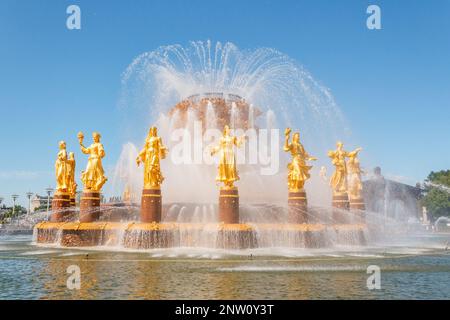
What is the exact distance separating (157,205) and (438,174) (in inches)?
3241

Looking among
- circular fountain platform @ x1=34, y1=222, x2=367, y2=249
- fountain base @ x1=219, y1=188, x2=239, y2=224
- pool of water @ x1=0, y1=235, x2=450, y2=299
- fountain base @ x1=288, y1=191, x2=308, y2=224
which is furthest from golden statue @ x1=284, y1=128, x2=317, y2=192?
pool of water @ x1=0, y1=235, x2=450, y2=299

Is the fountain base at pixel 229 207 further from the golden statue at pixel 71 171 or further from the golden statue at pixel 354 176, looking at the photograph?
the golden statue at pixel 354 176

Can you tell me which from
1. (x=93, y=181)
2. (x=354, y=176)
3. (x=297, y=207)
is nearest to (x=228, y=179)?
(x=297, y=207)

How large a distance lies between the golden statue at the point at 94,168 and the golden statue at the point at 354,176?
17.6 metres

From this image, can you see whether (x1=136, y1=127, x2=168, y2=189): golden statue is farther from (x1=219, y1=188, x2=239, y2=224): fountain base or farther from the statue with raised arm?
the statue with raised arm

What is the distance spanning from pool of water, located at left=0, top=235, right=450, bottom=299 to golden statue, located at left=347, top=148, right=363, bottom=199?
39.9 feet

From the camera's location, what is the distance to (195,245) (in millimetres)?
21734

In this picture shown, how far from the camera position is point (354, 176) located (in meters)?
32.1

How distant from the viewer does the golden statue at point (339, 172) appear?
28.9 metres

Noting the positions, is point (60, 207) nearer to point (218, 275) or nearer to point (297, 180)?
point (297, 180)

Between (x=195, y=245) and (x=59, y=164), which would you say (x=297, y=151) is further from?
(x=59, y=164)

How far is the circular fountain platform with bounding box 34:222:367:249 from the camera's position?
2114 centimetres
